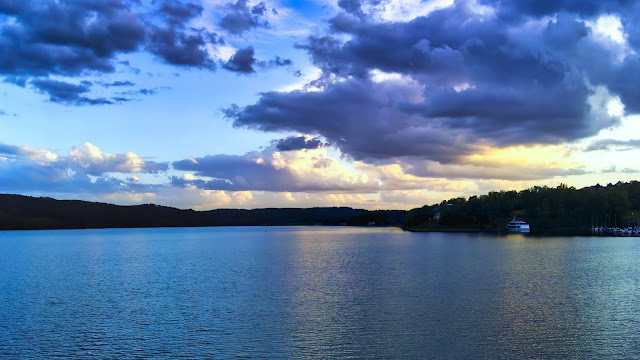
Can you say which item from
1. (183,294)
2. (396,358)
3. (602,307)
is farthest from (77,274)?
(602,307)

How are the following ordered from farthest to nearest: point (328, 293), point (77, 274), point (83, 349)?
point (77, 274) < point (328, 293) < point (83, 349)

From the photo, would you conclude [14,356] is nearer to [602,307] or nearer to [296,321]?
[296,321]

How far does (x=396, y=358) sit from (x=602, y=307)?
2961 cm

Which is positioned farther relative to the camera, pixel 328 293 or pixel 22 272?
pixel 22 272

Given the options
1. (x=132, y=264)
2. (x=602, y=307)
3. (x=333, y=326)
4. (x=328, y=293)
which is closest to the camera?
(x=333, y=326)

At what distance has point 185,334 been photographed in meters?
43.4

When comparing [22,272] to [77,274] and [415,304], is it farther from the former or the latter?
[415,304]

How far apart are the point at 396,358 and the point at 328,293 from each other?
28.1 metres

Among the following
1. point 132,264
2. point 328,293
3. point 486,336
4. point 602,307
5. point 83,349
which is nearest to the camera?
point 83,349

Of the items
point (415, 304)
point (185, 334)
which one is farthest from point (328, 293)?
point (185, 334)

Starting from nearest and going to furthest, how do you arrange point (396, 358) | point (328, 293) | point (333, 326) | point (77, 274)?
point (396, 358) → point (333, 326) → point (328, 293) → point (77, 274)

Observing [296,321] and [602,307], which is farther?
[602,307]

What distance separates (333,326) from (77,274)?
64.1m

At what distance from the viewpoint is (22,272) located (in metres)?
96.1
